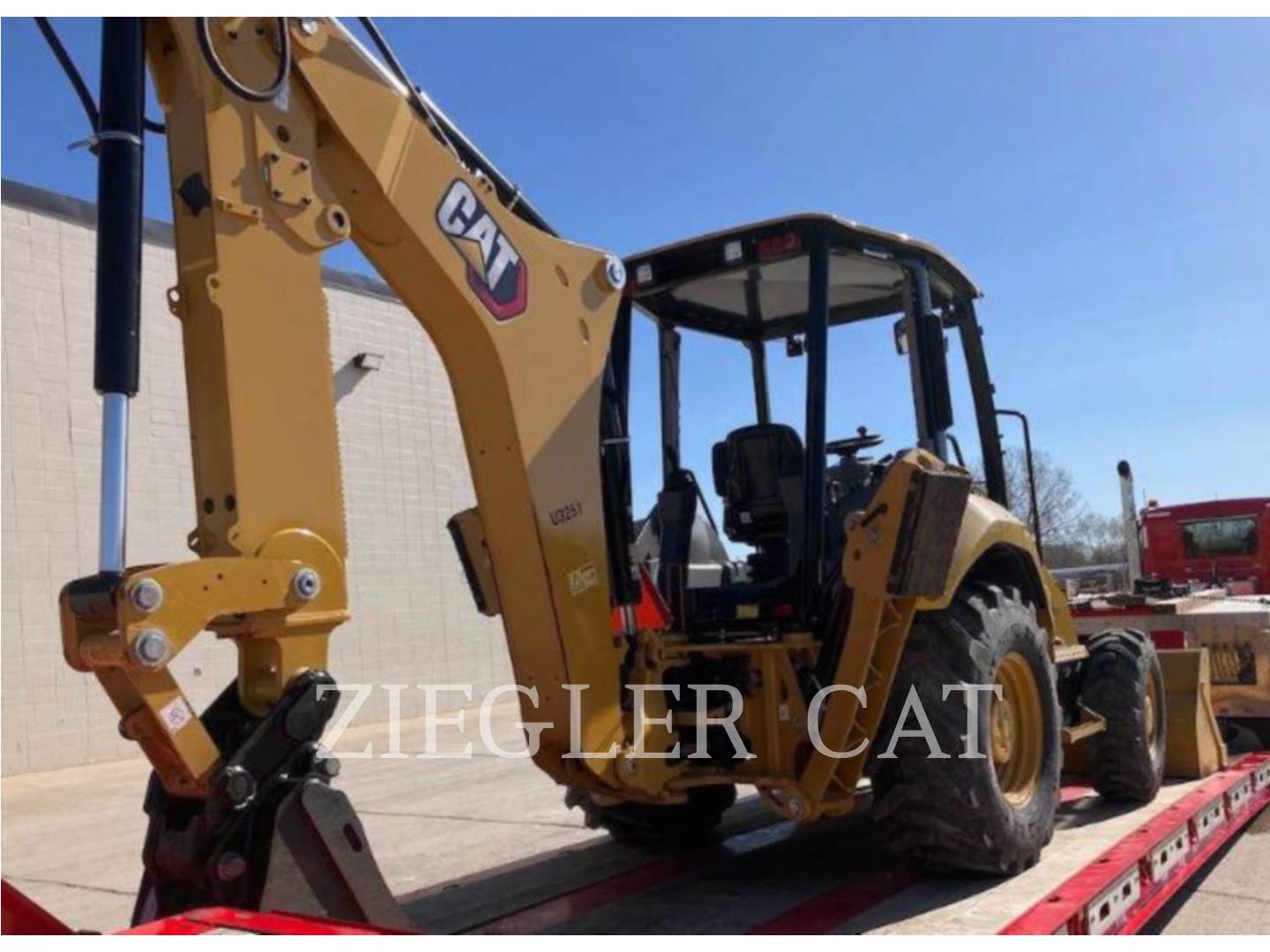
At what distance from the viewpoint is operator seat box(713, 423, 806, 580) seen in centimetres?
557

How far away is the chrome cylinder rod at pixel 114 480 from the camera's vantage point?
3092 millimetres

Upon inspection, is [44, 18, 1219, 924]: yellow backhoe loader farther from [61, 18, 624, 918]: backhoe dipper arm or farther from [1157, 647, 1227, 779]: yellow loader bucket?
[1157, 647, 1227, 779]: yellow loader bucket

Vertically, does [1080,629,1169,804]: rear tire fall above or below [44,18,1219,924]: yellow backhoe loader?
below

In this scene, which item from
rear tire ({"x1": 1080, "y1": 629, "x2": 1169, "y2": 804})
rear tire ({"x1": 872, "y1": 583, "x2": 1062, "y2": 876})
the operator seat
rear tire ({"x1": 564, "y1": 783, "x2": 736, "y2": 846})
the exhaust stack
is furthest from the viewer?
the exhaust stack

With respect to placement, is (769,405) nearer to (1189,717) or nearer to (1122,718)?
(1122,718)

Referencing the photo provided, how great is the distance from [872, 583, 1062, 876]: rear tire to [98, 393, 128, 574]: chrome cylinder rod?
3082 mm

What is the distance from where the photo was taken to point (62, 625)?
316 centimetres

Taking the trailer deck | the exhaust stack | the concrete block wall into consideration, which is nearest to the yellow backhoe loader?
the trailer deck

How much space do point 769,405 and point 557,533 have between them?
Result: 243cm

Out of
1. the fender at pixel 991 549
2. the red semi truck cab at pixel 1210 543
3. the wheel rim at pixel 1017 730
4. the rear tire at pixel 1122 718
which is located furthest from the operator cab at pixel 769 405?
the red semi truck cab at pixel 1210 543

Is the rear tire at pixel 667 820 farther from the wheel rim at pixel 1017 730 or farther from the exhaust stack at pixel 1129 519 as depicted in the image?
the exhaust stack at pixel 1129 519

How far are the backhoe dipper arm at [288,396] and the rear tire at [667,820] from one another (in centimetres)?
166

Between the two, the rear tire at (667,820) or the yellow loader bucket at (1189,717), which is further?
the yellow loader bucket at (1189,717)

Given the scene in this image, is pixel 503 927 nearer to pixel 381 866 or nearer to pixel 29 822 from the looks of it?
pixel 381 866
